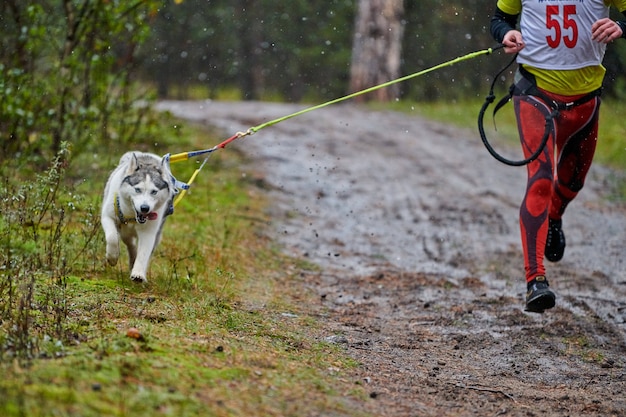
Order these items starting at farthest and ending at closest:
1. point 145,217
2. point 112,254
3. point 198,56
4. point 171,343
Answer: point 198,56
point 112,254
point 145,217
point 171,343

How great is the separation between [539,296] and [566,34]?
1.68 metres

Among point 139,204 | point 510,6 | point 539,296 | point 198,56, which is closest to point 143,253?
point 139,204

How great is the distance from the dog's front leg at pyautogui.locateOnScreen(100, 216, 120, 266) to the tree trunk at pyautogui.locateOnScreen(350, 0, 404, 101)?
14892 mm

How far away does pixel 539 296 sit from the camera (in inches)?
190

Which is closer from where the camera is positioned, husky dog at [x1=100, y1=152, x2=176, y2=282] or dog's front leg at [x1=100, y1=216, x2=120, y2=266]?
husky dog at [x1=100, y1=152, x2=176, y2=282]

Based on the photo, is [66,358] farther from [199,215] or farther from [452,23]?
[452,23]

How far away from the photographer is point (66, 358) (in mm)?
3236

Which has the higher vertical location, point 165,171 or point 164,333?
point 165,171

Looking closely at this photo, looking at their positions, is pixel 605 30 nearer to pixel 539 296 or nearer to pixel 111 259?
pixel 539 296

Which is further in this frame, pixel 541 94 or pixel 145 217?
pixel 541 94

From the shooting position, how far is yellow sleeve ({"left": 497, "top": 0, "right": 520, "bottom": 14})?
547 cm

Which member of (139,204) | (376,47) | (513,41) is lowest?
(376,47)

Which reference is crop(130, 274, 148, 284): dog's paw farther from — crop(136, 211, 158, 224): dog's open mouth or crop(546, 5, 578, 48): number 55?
crop(546, 5, 578, 48): number 55

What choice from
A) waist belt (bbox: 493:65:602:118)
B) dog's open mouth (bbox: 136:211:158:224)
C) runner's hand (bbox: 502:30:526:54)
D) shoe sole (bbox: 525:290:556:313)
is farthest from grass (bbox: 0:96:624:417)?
runner's hand (bbox: 502:30:526:54)
